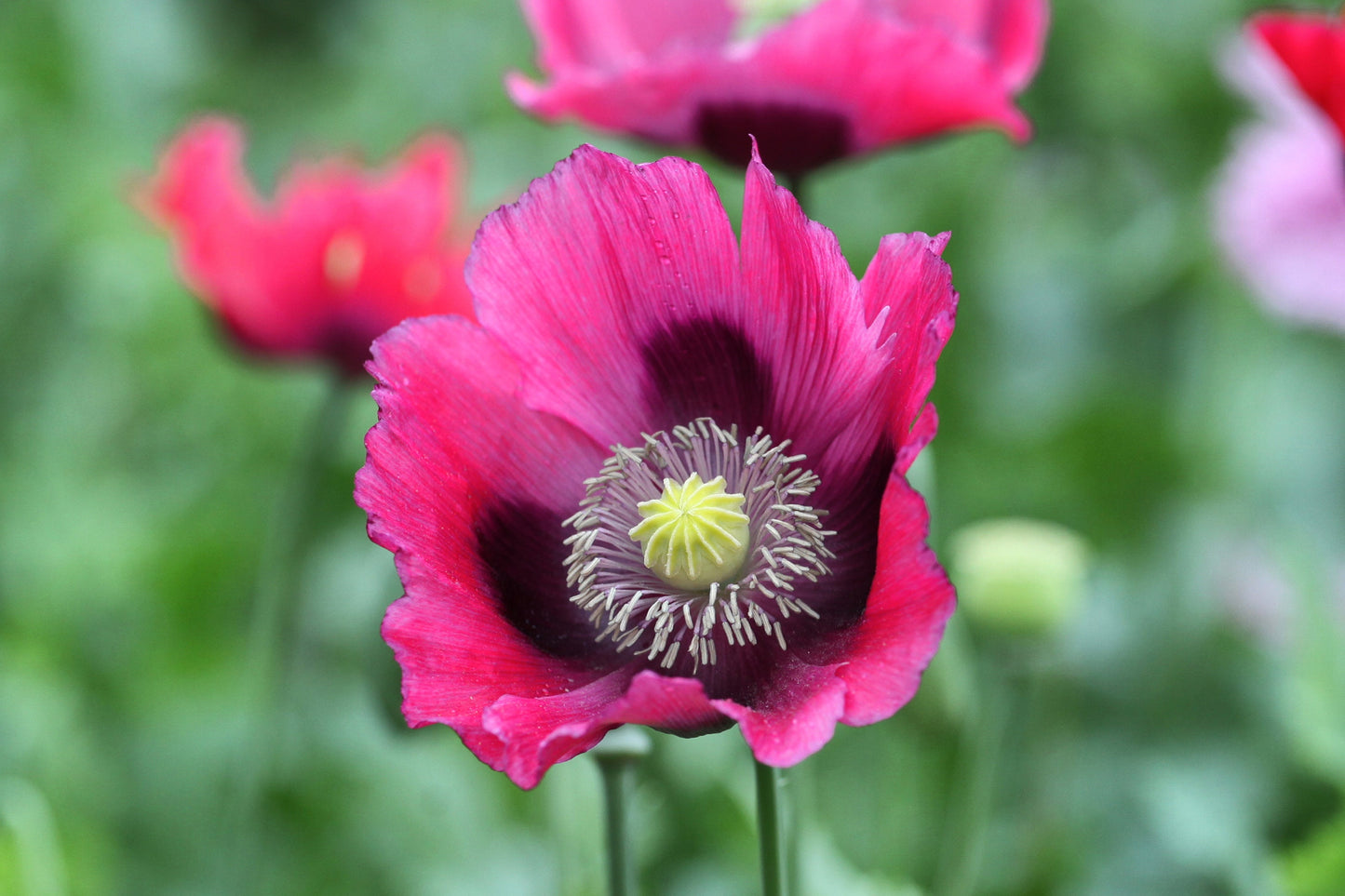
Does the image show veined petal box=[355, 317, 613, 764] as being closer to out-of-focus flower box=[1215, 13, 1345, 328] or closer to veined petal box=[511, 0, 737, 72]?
veined petal box=[511, 0, 737, 72]

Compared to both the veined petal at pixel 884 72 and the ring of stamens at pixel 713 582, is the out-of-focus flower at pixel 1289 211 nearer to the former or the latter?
the veined petal at pixel 884 72

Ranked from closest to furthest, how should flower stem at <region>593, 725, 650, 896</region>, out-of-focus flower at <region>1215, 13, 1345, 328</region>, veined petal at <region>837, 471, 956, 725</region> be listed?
veined petal at <region>837, 471, 956, 725</region> < flower stem at <region>593, 725, 650, 896</region> < out-of-focus flower at <region>1215, 13, 1345, 328</region>

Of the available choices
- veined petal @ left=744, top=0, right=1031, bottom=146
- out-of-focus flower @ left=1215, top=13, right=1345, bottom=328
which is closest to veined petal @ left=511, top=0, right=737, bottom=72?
veined petal @ left=744, top=0, right=1031, bottom=146

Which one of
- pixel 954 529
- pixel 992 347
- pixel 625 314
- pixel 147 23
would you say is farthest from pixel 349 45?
pixel 625 314

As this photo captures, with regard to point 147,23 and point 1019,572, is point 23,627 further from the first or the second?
point 147,23

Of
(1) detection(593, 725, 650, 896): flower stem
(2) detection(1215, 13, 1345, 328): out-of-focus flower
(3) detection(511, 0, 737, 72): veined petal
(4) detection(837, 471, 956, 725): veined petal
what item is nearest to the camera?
(4) detection(837, 471, 956, 725): veined petal

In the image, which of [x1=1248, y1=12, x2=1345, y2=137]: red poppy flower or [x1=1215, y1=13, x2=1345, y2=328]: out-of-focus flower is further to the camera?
[x1=1215, y1=13, x2=1345, y2=328]: out-of-focus flower

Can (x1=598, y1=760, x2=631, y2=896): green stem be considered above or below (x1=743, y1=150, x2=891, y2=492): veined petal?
below
